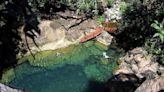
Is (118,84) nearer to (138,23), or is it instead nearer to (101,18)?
(138,23)

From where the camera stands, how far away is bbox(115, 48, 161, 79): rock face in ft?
40.1

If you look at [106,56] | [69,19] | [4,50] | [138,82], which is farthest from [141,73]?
[4,50]

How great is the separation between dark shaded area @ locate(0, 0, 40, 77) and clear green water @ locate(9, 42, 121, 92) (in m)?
0.56

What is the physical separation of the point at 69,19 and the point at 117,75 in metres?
3.42

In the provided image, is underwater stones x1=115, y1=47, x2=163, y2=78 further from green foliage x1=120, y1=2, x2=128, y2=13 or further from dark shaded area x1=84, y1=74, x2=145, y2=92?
green foliage x1=120, y1=2, x2=128, y2=13

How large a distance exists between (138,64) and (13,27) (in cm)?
467

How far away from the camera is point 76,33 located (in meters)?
14.1

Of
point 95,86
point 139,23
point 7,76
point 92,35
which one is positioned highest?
point 139,23

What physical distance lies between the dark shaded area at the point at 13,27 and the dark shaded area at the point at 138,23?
323 cm

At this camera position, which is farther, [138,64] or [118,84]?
[138,64]

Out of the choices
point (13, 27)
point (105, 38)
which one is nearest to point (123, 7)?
point (105, 38)

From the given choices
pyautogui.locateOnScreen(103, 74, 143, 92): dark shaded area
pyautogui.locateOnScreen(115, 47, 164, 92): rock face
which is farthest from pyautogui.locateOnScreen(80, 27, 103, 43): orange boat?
pyautogui.locateOnScreen(103, 74, 143, 92): dark shaded area

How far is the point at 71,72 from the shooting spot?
42.7 feet

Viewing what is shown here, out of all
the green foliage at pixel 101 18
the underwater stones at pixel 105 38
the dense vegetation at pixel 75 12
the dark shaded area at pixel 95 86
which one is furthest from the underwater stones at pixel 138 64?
the green foliage at pixel 101 18
